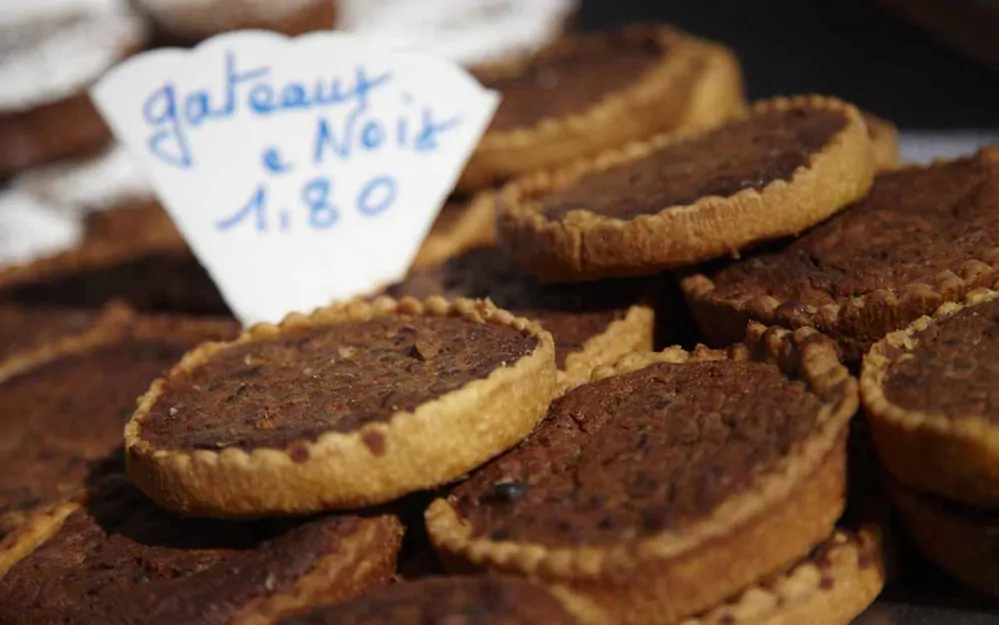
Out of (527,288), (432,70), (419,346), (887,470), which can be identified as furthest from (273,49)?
(887,470)

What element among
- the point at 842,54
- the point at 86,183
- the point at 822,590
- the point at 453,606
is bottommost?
the point at 86,183

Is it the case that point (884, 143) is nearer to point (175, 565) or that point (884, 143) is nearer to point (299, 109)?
point (299, 109)

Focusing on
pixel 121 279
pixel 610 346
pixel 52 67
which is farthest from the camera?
pixel 52 67

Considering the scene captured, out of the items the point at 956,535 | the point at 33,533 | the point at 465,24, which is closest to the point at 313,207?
the point at 33,533

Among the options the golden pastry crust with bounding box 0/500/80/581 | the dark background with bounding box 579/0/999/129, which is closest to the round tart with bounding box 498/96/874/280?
the golden pastry crust with bounding box 0/500/80/581

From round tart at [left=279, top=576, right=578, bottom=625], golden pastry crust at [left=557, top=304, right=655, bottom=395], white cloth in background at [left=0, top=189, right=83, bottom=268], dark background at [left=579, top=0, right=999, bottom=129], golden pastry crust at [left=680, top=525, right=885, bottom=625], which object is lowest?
white cloth in background at [left=0, top=189, right=83, bottom=268]

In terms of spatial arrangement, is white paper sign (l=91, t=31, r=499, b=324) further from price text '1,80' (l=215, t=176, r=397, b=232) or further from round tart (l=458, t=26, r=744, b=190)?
round tart (l=458, t=26, r=744, b=190)

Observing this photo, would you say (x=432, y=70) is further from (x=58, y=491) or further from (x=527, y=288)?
(x=58, y=491)

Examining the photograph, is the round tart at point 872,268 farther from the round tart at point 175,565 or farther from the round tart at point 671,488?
the round tart at point 175,565
